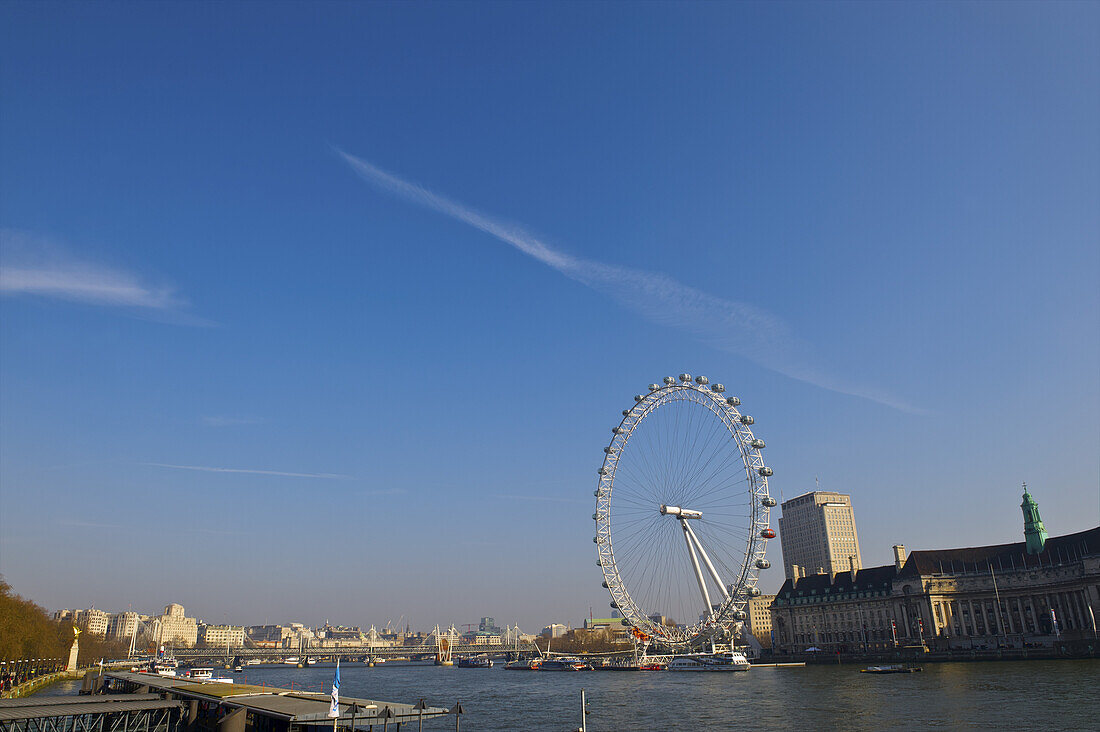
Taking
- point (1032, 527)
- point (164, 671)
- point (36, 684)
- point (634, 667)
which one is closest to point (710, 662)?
point (634, 667)

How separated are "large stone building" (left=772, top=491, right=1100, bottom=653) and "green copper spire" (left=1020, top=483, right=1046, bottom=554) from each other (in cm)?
21

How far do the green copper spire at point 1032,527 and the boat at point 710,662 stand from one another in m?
66.4

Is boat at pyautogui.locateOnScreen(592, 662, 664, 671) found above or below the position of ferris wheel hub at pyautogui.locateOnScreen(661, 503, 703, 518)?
below

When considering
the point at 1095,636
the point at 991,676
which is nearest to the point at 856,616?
the point at 1095,636

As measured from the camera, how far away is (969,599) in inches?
6161

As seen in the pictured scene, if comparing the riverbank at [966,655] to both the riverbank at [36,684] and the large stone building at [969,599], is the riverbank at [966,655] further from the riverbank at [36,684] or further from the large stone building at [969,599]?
the riverbank at [36,684]

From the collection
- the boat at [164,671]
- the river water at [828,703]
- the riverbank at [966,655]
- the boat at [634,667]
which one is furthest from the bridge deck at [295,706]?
the boat at [634,667]

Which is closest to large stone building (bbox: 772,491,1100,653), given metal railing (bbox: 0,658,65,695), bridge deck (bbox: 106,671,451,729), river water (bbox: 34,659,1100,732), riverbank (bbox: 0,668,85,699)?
river water (bbox: 34,659,1100,732)

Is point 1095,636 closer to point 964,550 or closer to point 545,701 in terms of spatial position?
point 964,550

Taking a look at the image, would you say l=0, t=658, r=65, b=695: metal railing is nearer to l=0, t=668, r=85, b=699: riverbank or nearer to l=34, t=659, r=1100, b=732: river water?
l=0, t=668, r=85, b=699: riverbank

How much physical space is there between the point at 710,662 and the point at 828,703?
80.1 meters

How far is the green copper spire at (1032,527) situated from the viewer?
15588 centimetres

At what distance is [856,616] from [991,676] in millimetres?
86486

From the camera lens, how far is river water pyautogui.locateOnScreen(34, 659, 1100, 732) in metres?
57.3
